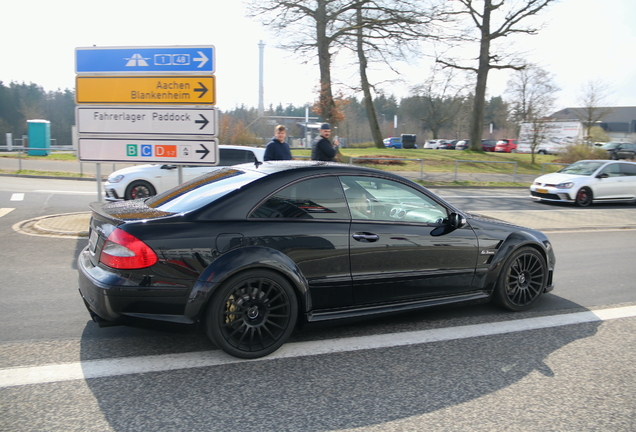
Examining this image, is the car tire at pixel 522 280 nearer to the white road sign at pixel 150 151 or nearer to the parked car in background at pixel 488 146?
the white road sign at pixel 150 151

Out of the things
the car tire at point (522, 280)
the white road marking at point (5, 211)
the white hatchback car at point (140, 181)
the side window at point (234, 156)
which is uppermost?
the side window at point (234, 156)

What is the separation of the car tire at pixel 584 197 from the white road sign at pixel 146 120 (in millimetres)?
11738

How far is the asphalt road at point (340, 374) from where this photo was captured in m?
2.95

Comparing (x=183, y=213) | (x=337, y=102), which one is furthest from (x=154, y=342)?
(x=337, y=102)

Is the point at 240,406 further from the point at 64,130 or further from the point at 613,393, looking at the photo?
the point at 64,130

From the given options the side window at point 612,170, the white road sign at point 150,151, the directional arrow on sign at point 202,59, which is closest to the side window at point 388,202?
the white road sign at point 150,151

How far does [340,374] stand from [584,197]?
14395mm

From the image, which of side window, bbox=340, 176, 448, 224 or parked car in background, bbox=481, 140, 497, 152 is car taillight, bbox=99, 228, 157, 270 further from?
parked car in background, bbox=481, 140, 497, 152

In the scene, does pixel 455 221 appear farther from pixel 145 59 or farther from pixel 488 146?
pixel 488 146

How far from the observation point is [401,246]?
429 cm

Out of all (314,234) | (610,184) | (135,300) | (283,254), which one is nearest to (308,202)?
(314,234)

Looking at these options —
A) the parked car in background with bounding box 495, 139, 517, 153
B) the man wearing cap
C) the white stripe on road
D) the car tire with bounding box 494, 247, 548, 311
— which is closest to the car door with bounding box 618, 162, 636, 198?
the man wearing cap

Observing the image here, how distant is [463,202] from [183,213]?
13129 mm

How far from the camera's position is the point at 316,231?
3.96 metres
